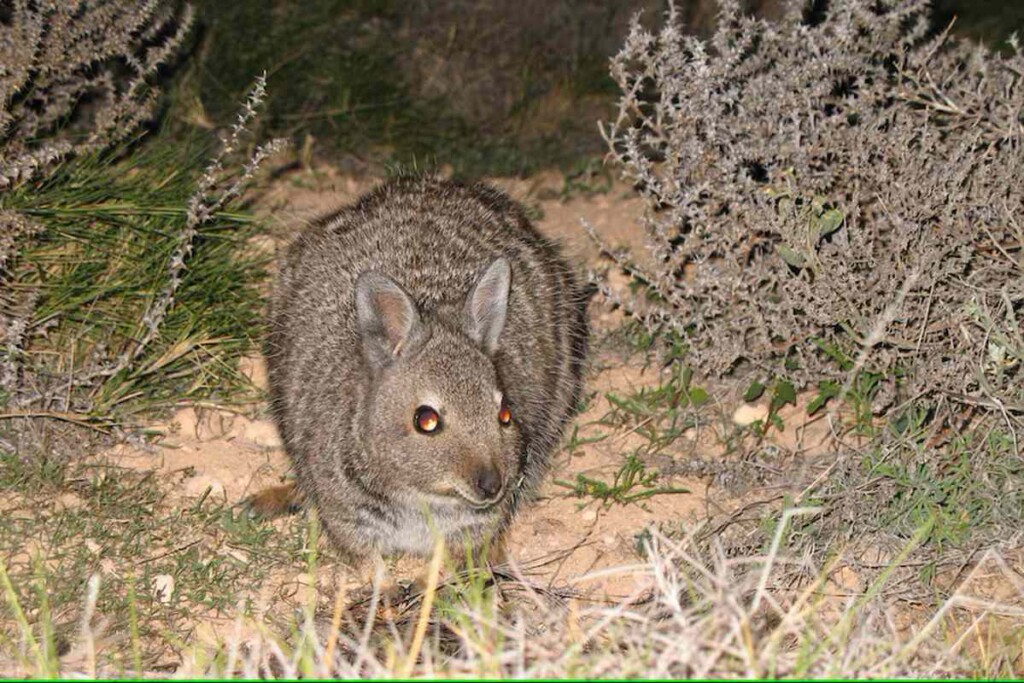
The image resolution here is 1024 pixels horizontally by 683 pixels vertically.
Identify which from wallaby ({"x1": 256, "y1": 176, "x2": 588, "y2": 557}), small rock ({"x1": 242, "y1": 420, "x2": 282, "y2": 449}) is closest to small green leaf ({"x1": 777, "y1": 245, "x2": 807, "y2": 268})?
wallaby ({"x1": 256, "y1": 176, "x2": 588, "y2": 557})

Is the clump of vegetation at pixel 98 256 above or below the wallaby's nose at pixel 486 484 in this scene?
below

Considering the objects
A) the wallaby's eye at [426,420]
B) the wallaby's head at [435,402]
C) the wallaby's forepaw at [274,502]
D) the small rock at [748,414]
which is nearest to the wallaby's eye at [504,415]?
the wallaby's head at [435,402]

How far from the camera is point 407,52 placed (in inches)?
345

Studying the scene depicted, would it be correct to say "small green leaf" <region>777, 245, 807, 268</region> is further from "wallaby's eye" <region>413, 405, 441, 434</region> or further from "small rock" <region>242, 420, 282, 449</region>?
"small rock" <region>242, 420, 282, 449</region>

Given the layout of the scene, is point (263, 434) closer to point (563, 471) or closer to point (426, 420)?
point (563, 471)

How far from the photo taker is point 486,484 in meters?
4.52

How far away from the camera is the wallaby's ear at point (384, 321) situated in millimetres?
4758

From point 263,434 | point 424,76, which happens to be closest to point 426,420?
point 263,434

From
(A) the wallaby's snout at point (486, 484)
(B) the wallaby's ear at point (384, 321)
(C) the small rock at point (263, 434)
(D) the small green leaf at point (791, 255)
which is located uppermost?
(D) the small green leaf at point (791, 255)

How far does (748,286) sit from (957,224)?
39.0 inches

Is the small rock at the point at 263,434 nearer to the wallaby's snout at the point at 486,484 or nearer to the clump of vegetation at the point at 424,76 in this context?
the wallaby's snout at the point at 486,484

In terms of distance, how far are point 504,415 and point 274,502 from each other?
1316 mm

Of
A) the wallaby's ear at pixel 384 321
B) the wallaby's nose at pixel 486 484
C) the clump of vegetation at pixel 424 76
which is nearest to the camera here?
the wallaby's nose at pixel 486 484

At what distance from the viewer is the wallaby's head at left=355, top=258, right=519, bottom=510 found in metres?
4.61
